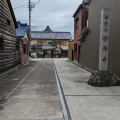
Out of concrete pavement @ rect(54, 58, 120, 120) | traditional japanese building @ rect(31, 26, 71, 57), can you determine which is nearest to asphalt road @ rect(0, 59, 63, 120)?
concrete pavement @ rect(54, 58, 120, 120)

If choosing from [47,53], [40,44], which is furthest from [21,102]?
[40,44]

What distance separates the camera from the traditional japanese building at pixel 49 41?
6297 centimetres

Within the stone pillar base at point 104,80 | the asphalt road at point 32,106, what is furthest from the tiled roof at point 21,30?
the asphalt road at point 32,106

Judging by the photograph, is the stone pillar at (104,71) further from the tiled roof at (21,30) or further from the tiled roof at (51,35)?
the tiled roof at (51,35)

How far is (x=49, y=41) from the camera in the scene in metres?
67.4

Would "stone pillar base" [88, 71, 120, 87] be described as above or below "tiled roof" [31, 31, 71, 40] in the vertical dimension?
below

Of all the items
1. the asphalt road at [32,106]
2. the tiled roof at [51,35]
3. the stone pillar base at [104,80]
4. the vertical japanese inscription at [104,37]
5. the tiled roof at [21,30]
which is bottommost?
the asphalt road at [32,106]

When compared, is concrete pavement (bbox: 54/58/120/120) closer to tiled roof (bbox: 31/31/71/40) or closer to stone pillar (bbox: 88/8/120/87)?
stone pillar (bbox: 88/8/120/87)

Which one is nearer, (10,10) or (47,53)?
(10,10)

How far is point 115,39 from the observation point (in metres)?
13.6

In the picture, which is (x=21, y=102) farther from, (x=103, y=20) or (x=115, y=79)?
(x=103, y=20)

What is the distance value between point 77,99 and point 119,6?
6.58 meters

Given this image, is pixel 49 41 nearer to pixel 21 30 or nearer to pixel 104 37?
pixel 21 30

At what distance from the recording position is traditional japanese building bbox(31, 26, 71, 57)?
207 feet
